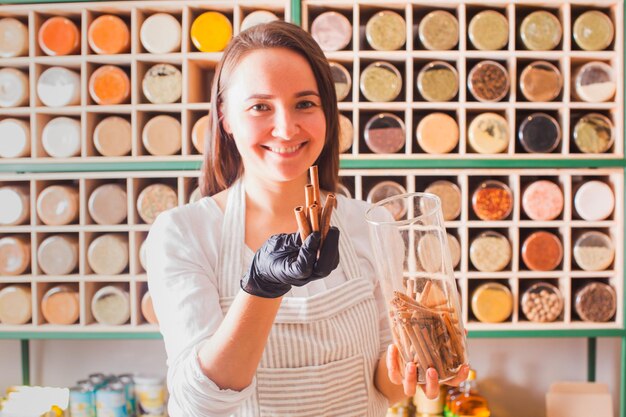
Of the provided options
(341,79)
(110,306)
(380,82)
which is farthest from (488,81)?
(110,306)

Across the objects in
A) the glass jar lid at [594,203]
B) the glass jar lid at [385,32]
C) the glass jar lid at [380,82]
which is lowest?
the glass jar lid at [594,203]

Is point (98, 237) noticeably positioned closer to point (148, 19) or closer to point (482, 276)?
point (148, 19)

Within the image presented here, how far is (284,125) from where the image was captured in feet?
2.92

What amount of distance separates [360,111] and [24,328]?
126 centimetres

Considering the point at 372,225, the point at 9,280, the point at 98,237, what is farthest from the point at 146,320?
the point at 372,225

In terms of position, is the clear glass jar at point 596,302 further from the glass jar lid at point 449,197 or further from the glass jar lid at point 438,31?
the glass jar lid at point 438,31

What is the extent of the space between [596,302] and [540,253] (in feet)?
0.77

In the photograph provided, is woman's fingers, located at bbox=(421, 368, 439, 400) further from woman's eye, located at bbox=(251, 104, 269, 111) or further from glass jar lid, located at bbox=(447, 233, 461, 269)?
glass jar lid, located at bbox=(447, 233, 461, 269)

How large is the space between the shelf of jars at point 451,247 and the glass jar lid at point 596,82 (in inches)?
9.1

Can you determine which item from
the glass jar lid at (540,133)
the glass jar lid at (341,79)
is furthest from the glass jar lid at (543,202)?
the glass jar lid at (341,79)

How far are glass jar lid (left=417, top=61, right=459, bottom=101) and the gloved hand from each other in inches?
42.3

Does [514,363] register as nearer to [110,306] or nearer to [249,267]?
[110,306]

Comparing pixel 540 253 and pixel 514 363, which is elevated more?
pixel 540 253

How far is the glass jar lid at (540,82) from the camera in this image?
1.64 meters
